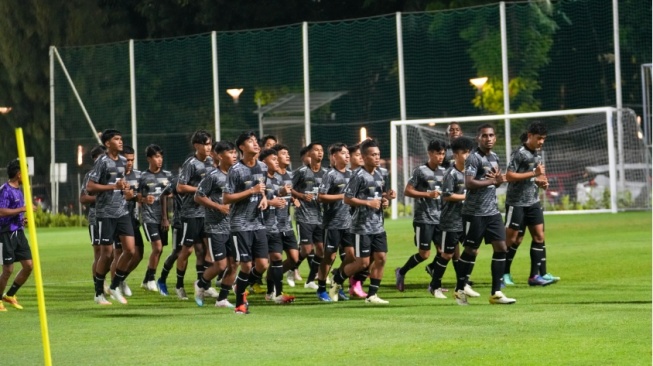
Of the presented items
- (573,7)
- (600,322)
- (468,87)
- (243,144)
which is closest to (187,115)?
(468,87)

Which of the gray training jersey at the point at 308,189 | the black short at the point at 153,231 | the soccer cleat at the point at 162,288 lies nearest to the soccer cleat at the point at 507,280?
the gray training jersey at the point at 308,189

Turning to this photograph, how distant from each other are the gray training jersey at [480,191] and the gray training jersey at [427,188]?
6.30ft

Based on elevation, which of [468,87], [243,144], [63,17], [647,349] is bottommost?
[647,349]

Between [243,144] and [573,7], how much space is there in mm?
25886

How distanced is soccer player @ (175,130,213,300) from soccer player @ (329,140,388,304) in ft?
7.87

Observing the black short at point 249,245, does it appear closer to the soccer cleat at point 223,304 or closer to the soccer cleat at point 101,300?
the soccer cleat at point 223,304

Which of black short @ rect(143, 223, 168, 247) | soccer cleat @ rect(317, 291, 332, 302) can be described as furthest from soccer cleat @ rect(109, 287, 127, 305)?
soccer cleat @ rect(317, 291, 332, 302)

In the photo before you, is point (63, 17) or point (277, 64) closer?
point (277, 64)

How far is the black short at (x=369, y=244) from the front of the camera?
17469 millimetres

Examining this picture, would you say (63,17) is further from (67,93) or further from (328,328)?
(328,328)

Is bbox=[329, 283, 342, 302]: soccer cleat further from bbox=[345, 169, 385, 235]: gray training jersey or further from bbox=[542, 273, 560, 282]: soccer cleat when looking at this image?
bbox=[542, 273, 560, 282]: soccer cleat

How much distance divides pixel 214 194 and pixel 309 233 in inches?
131

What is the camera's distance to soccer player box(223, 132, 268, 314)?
16.4m

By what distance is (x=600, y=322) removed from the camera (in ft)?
47.1
